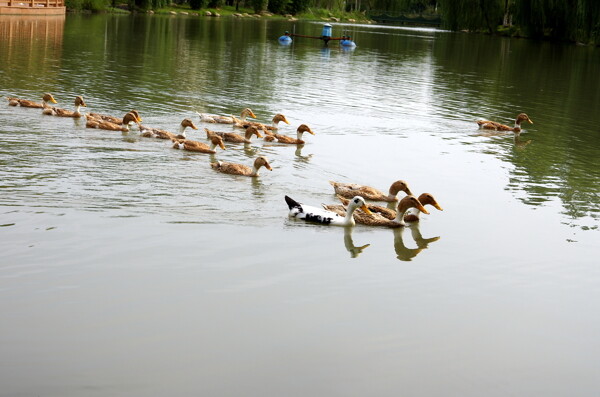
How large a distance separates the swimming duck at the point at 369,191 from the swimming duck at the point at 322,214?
1.76m

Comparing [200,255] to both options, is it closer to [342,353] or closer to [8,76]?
[342,353]

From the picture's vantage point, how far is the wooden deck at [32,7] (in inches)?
2512

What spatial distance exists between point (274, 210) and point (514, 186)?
6.09 metres

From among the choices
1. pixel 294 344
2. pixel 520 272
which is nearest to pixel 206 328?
pixel 294 344

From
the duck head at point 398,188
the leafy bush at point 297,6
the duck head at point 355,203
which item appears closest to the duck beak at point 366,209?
the duck head at point 355,203

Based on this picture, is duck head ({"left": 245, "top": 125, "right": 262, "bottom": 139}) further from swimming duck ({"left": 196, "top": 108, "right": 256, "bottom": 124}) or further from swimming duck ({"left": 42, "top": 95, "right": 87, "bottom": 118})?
swimming duck ({"left": 42, "top": 95, "right": 87, "bottom": 118})

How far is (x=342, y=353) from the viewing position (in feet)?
30.2

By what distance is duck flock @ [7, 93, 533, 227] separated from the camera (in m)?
14.0

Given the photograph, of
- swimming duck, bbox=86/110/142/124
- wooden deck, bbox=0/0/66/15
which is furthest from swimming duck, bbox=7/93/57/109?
wooden deck, bbox=0/0/66/15

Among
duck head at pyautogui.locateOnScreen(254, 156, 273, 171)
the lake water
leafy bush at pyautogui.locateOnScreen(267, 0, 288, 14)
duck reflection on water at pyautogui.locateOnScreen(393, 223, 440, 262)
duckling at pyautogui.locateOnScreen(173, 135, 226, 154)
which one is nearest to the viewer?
the lake water

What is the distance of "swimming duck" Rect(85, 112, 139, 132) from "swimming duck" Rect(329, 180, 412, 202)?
6461 mm

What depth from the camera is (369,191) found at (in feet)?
52.3

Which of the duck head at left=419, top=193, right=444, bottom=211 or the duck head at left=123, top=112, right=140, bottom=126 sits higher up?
the duck head at left=123, top=112, right=140, bottom=126

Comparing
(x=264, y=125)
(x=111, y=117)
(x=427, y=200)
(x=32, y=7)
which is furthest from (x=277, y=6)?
(x=427, y=200)
